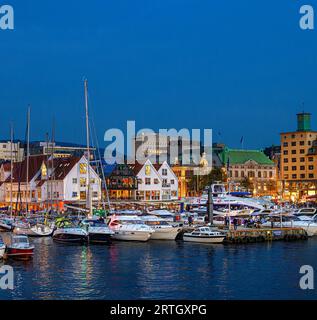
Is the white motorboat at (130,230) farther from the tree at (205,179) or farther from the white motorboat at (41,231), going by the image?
the tree at (205,179)

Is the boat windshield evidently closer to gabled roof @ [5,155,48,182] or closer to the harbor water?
the harbor water

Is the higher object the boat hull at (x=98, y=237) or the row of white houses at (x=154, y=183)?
the row of white houses at (x=154, y=183)

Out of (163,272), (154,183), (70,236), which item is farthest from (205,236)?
(154,183)

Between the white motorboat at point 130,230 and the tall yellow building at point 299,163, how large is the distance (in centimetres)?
11350

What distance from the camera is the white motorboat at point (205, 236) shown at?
73.5 m

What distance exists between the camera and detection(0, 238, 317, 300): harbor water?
43750 mm

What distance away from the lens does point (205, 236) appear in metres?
73.8

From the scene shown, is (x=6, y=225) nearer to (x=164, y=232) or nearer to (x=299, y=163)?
(x=164, y=232)

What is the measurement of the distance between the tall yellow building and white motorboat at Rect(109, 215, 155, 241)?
113496mm

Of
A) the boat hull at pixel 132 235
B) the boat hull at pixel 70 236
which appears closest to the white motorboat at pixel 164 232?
the boat hull at pixel 132 235

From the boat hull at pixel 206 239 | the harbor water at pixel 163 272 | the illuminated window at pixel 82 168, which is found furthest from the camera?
the illuminated window at pixel 82 168

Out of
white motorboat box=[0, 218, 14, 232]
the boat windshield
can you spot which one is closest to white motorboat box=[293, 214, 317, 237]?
white motorboat box=[0, 218, 14, 232]

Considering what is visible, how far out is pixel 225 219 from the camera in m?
92.8
